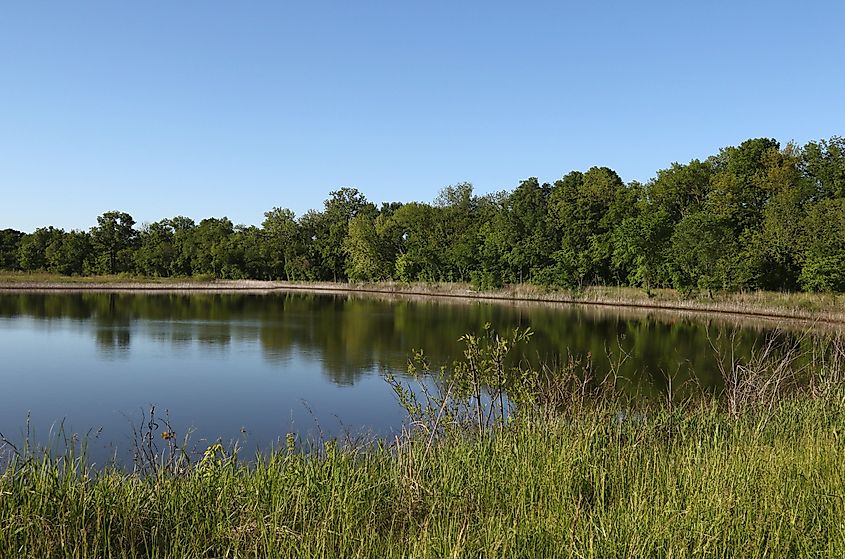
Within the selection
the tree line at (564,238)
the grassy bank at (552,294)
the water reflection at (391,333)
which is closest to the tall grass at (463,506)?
the water reflection at (391,333)

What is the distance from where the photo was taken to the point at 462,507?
3.96m

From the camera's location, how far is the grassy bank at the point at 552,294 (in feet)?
102

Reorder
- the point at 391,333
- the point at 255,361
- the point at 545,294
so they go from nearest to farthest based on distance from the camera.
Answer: the point at 255,361
the point at 391,333
the point at 545,294

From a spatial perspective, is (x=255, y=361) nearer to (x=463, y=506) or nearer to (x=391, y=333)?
(x=391, y=333)

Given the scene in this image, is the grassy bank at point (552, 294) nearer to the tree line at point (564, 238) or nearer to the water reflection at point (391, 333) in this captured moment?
the tree line at point (564, 238)

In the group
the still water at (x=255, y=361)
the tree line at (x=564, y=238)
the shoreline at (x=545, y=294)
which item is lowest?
the still water at (x=255, y=361)

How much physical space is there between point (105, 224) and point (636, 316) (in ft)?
210

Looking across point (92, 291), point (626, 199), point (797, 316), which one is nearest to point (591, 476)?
point (797, 316)

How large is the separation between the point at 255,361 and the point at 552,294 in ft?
105

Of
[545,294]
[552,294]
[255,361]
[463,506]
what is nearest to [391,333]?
[255,361]

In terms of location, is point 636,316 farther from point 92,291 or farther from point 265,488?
point 92,291

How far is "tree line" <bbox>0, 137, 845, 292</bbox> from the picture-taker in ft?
121

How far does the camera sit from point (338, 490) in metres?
4.07

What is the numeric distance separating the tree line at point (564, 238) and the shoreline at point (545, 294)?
1419 mm
